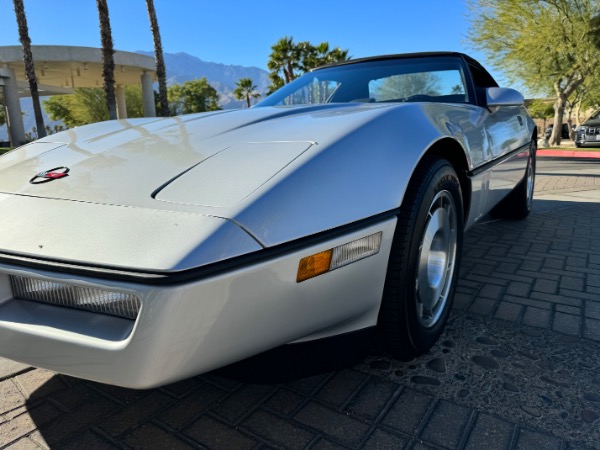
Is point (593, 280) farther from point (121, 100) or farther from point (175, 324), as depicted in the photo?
point (121, 100)

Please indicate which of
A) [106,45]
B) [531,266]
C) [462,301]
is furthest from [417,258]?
[106,45]

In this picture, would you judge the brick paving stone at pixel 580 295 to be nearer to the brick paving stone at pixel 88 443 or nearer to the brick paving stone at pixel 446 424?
the brick paving stone at pixel 446 424

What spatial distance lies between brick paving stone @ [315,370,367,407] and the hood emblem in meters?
1.16

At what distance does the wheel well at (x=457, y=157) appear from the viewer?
187cm

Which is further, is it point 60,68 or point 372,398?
point 60,68

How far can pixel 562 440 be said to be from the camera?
134 centimetres

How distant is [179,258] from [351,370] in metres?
1.02

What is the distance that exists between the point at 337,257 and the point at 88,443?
975mm

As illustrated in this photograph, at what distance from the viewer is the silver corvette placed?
104 cm

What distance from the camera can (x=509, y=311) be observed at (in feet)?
7.52

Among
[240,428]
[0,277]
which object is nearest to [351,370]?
[240,428]

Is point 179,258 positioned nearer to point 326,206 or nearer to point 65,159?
point 326,206

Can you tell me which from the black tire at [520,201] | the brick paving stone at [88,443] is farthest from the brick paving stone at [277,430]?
the black tire at [520,201]

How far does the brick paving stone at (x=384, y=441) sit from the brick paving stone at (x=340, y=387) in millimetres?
192
